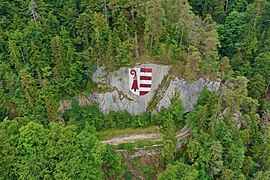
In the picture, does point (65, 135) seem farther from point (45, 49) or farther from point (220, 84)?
point (220, 84)

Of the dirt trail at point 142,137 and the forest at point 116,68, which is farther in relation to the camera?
the dirt trail at point 142,137

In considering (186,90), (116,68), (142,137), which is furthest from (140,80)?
(142,137)

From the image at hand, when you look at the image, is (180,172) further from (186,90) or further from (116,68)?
(116,68)

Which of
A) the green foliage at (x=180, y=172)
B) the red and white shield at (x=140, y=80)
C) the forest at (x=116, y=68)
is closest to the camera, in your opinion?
the green foliage at (x=180, y=172)

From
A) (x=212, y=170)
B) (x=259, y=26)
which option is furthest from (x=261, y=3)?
(x=212, y=170)

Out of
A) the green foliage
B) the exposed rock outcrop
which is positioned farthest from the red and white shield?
the green foliage

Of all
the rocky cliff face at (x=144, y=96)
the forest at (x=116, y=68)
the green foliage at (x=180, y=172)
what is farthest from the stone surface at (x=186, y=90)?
the green foliage at (x=180, y=172)

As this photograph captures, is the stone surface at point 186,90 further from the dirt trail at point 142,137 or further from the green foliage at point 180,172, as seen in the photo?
the green foliage at point 180,172
